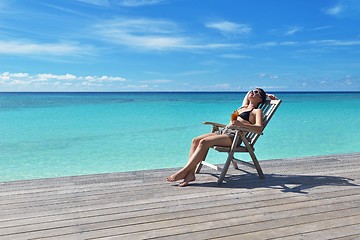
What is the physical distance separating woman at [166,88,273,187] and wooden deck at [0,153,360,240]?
12cm

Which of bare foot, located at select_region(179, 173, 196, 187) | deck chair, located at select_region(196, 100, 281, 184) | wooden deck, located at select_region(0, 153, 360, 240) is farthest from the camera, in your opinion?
deck chair, located at select_region(196, 100, 281, 184)

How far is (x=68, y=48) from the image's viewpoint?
41.7 m

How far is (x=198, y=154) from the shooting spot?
3645 mm

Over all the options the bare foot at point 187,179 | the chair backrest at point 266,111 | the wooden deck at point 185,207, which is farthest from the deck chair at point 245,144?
the bare foot at point 187,179

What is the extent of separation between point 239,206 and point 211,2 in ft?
53.5

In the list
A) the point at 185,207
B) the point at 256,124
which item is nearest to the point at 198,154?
the point at 256,124

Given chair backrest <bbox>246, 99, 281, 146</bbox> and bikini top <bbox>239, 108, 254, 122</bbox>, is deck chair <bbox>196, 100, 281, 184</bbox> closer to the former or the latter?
chair backrest <bbox>246, 99, 281, 146</bbox>

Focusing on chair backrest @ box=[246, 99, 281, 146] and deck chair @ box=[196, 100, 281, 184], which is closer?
deck chair @ box=[196, 100, 281, 184]

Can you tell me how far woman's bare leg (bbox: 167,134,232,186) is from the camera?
360 cm

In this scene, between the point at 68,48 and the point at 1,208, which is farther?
the point at 68,48

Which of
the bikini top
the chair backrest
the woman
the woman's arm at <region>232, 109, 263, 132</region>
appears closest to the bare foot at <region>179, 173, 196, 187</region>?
the woman

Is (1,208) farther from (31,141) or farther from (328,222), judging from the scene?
(31,141)

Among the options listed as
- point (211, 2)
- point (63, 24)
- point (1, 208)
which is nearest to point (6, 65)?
point (63, 24)

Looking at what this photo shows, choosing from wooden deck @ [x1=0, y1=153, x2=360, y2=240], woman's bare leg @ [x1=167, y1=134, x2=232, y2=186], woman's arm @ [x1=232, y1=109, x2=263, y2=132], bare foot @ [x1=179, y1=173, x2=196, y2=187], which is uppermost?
woman's arm @ [x1=232, y1=109, x2=263, y2=132]
